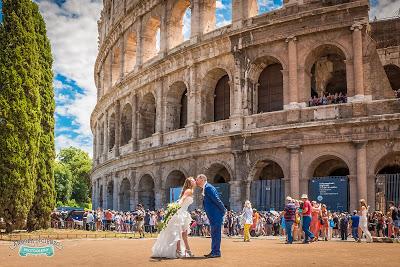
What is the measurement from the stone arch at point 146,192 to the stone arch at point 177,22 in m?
7.31

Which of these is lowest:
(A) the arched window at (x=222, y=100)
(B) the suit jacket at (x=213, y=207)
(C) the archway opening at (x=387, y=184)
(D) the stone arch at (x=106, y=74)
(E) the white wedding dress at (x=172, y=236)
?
(E) the white wedding dress at (x=172, y=236)

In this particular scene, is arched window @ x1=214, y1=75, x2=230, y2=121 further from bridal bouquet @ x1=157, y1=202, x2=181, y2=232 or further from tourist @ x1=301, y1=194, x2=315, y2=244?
bridal bouquet @ x1=157, y1=202, x2=181, y2=232

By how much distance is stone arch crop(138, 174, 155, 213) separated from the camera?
88.6 feet

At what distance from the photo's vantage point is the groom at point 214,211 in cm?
844

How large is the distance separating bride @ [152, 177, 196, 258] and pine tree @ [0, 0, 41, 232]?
853 centimetres

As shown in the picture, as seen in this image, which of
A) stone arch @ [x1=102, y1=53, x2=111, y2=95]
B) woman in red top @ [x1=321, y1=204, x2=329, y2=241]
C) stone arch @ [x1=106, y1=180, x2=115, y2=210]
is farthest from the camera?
stone arch @ [x1=102, y1=53, x2=111, y2=95]

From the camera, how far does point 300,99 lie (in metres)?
20.3

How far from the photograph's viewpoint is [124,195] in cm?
2934

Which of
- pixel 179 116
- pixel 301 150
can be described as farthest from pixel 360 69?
pixel 179 116

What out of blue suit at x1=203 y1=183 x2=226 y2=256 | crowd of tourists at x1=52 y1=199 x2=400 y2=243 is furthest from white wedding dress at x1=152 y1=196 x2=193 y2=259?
crowd of tourists at x1=52 y1=199 x2=400 y2=243

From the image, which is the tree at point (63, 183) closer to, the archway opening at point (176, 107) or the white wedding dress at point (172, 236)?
the archway opening at point (176, 107)

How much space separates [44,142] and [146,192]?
1030 cm

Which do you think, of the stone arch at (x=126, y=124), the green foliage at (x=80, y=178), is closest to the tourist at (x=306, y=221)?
the stone arch at (x=126, y=124)

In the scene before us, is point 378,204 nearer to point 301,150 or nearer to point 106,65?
point 301,150
